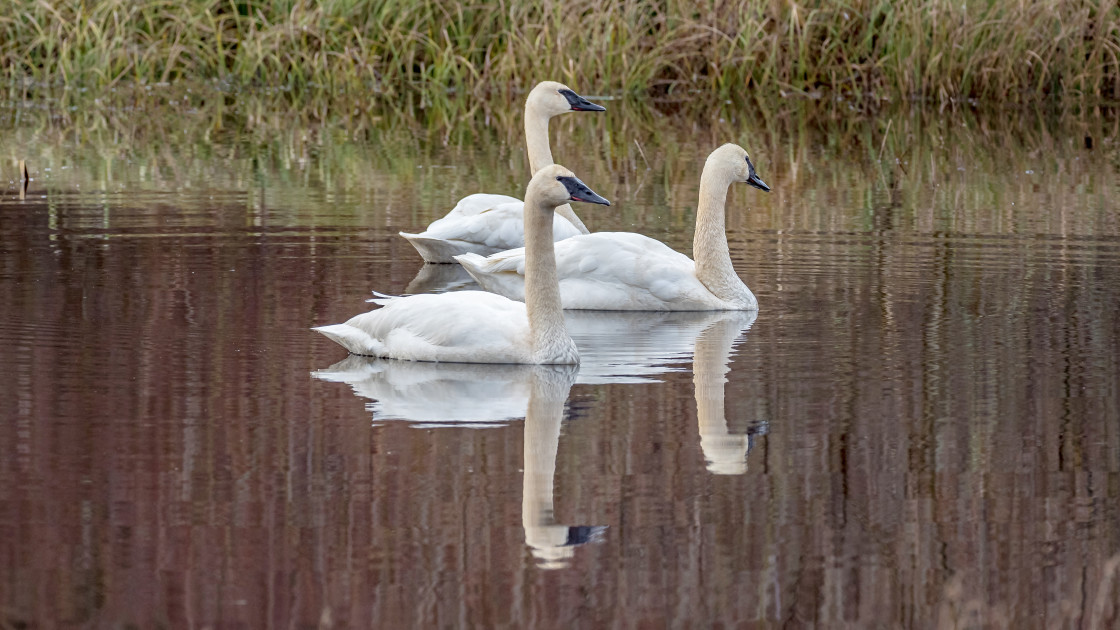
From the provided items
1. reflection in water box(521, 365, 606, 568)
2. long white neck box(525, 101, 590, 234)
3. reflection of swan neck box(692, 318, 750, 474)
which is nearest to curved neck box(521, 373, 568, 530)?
reflection in water box(521, 365, 606, 568)

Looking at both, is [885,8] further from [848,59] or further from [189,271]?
[189,271]

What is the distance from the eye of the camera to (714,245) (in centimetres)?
965

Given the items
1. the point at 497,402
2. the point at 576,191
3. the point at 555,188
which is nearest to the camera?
the point at 497,402

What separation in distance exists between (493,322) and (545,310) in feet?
0.74

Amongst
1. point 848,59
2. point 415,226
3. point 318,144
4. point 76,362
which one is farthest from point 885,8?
point 76,362

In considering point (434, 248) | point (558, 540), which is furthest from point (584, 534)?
point (434, 248)

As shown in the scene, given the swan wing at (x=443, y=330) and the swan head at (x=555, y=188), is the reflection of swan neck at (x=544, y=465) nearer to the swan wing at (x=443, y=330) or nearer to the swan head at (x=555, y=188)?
the swan wing at (x=443, y=330)

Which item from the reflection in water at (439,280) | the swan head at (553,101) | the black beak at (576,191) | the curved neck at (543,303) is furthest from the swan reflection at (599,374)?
the swan head at (553,101)

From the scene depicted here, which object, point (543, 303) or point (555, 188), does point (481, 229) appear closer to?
point (555, 188)

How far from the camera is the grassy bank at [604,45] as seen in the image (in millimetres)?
21500

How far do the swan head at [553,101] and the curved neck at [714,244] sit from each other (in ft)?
11.1

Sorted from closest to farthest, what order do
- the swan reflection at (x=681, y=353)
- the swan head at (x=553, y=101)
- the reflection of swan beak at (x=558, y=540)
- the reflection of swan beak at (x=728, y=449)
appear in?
the reflection of swan beak at (x=558, y=540)
the reflection of swan beak at (x=728, y=449)
the swan reflection at (x=681, y=353)
the swan head at (x=553, y=101)

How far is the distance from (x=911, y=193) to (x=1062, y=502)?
8.90 meters

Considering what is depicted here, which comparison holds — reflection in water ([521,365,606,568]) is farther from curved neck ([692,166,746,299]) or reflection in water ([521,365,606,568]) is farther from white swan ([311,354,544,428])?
curved neck ([692,166,746,299])
